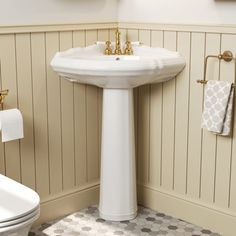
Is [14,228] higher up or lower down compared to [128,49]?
lower down

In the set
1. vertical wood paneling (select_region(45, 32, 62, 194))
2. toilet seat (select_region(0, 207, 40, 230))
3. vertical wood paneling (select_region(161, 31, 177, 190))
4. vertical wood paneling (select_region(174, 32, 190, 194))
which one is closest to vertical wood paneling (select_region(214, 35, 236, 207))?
vertical wood paneling (select_region(174, 32, 190, 194))

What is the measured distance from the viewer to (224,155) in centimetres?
263

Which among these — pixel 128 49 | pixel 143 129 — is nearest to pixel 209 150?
pixel 143 129

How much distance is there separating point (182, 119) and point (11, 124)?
3.23ft

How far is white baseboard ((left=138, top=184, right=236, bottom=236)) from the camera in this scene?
2680 mm

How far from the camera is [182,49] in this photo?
2.73 meters

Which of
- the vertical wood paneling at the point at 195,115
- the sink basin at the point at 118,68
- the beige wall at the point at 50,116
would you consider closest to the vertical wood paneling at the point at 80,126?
the beige wall at the point at 50,116

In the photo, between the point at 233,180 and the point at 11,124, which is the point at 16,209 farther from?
the point at 233,180

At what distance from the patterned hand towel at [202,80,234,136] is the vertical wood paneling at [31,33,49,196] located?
895mm

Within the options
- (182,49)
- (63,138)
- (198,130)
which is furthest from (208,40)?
(63,138)

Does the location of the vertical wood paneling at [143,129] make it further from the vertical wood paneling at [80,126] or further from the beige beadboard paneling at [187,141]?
the vertical wood paneling at [80,126]

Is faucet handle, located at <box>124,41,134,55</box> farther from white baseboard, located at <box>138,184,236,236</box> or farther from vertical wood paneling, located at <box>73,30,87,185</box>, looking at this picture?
white baseboard, located at <box>138,184,236,236</box>

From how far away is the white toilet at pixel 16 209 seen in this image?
72.7 inches

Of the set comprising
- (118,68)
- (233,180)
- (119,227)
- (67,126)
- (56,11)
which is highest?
(56,11)
